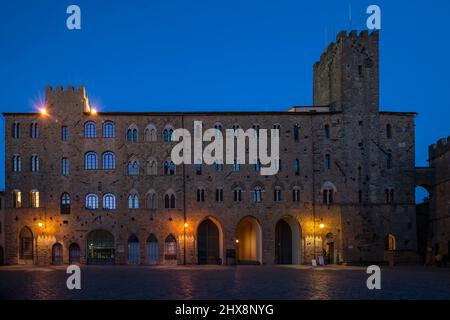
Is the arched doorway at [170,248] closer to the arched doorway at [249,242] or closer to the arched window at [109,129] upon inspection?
the arched doorway at [249,242]

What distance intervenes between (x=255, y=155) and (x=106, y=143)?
14259mm

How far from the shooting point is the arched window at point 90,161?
181ft

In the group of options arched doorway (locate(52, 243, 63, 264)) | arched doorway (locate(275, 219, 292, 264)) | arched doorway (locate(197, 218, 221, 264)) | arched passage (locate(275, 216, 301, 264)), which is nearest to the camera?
arched doorway (locate(52, 243, 63, 264))

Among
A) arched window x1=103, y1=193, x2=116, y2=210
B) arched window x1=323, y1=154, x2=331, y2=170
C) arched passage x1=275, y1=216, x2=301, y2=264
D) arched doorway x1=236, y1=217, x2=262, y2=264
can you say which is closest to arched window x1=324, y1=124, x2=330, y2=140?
arched window x1=323, y1=154, x2=331, y2=170

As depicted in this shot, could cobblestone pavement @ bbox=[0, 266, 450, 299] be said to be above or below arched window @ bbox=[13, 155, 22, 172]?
below

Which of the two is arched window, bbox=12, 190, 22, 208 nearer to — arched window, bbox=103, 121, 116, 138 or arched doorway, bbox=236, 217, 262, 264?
arched window, bbox=103, 121, 116, 138

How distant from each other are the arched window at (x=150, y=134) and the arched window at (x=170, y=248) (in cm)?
940

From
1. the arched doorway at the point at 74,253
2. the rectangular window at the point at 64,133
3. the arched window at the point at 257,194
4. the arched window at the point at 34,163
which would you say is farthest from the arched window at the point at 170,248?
the arched window at the point at 34,163

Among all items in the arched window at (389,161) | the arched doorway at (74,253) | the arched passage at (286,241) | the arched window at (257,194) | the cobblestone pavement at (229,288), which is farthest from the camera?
the arched passage at (286,241)

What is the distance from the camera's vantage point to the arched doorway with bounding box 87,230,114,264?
54875 millimetres

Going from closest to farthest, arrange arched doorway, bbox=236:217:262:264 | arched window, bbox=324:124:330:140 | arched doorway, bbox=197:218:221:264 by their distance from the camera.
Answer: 1. arched window, bbox=324:124:330:140
2. arched doorway, bbox=236:217:262:264
3. arched doorway, bbox=197:218:221:264

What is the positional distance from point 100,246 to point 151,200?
6.51 metres

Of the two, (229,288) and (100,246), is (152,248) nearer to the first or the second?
(100,246)
